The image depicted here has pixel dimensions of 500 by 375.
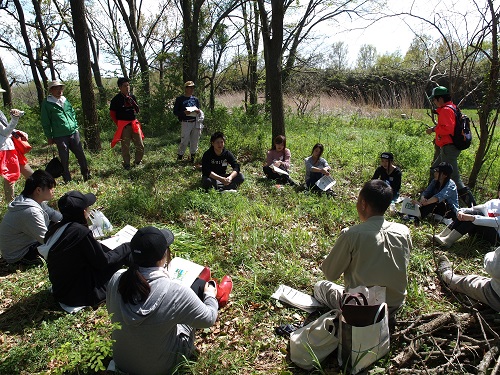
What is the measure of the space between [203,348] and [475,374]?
2.03m

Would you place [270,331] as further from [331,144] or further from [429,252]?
[331,144]

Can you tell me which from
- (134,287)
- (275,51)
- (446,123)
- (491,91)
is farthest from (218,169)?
(491,91)

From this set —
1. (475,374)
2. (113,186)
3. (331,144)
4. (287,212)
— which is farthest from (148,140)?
(475,374)

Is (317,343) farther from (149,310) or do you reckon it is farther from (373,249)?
(149,310)

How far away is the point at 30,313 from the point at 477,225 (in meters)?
5.16

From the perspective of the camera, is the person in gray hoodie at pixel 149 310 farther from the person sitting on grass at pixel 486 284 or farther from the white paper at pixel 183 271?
the person sitting on grass at pixel 486 284

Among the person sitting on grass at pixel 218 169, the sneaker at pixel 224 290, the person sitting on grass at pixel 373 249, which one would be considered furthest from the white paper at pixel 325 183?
the person sitting on grass at pixel 373 249

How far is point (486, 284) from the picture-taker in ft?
10.7

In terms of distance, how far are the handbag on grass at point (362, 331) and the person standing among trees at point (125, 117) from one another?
19.8 ft

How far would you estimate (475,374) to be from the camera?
2520 mm

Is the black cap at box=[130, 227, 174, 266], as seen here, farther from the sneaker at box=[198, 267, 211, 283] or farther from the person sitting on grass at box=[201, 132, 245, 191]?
the person sitting on grass at box=[201, 132, 245, 191]

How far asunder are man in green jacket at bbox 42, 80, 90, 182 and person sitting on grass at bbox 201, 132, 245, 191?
7.74 feet

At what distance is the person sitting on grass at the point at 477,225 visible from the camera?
4.41 meters

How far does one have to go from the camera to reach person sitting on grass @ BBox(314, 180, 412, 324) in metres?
2.79
